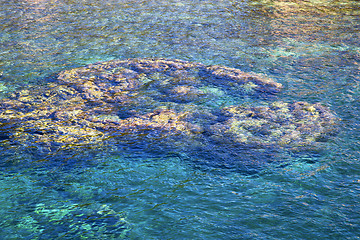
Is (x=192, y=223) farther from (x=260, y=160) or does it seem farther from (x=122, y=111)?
(x=122, y=111)

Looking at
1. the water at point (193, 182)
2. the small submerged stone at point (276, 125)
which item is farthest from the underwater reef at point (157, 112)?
the water at point (193, 182)

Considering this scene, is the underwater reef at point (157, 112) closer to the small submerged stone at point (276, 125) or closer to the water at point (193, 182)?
the small submerged stone at point (276, 125)

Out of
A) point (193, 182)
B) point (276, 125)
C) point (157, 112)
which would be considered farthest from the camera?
point (157, 112)

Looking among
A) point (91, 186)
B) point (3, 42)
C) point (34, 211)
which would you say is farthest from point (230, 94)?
point (3, 42)

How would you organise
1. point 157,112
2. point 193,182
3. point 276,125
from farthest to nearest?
point 157,112
point 276,125
point 193,182

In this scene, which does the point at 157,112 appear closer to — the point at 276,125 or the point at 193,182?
the point at 193,182

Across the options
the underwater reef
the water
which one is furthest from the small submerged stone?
the water

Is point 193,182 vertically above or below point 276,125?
below

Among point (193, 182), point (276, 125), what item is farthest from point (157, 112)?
point (276, 125)

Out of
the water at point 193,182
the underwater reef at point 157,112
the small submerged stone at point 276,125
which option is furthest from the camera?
the underwater reef at point 157,112
